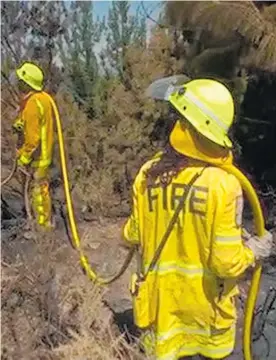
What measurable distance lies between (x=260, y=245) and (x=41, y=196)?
3.37 m

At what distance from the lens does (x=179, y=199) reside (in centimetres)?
299

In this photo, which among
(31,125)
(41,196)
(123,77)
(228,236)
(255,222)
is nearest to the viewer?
(228,236)

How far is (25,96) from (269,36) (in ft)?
5.87

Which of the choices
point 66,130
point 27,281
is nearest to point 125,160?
point 66,130

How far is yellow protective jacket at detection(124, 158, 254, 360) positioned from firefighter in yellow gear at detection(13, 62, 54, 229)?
8.82 feet

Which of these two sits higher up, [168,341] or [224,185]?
[224,185]

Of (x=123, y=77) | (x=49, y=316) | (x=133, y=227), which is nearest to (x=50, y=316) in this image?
(x=49, y=316)

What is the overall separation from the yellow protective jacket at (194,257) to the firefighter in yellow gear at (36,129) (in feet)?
8.82

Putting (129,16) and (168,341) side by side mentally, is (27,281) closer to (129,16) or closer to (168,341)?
(168,341)

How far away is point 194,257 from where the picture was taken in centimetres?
303

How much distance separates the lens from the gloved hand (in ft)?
10.1

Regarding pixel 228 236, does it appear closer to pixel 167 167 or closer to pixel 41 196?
pixel 167 167

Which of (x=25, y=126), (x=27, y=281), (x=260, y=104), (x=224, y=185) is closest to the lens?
(x=224, y=185)

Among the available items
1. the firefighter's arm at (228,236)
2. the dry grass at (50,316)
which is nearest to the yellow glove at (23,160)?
the dry grass at (50,316)
